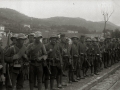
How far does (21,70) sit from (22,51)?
0.56 metres

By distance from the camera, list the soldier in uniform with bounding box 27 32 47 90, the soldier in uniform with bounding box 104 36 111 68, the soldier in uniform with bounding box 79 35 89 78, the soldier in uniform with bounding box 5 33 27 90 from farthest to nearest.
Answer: the soldier in uniform with bounding box 104 36 111 68 < the soldier in uniform with bounding box 79 35 89 78 < the soldier in uniform with bounding box 27 32 47 90 < the soldier in uniform with bounding box 5 33 27 90

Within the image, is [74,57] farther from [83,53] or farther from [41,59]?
[41,59]

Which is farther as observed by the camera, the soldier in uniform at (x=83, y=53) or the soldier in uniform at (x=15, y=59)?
the soldier in uniform at (x=83, y=53)

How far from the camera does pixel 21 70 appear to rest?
19.7ft

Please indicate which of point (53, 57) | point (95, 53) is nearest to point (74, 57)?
point (53, 57)

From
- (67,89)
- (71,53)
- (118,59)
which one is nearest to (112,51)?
(118,59)

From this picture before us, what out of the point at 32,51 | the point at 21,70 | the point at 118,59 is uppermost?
the point at 32,51

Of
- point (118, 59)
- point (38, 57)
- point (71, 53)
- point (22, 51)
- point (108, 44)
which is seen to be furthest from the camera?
point (118, 59)

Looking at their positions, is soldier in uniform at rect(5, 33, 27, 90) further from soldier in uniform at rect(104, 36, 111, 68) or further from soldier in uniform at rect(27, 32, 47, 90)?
soldier in uniform at rect(104, 36, 111, 68)

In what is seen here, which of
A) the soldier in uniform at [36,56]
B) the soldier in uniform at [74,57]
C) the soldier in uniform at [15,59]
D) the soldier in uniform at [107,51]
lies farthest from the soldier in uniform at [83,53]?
the soldier in uniform at [15,59]

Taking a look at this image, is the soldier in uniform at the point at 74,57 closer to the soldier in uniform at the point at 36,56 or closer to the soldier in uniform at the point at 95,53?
the soldier in uniform at the point at 95,53

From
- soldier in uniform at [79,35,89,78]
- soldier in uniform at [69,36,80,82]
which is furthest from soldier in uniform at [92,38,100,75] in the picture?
soldier in uniform at [69,36,80,82]

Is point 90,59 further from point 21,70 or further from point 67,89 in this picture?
point 21,70

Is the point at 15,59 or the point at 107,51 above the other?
the point at 15,59
